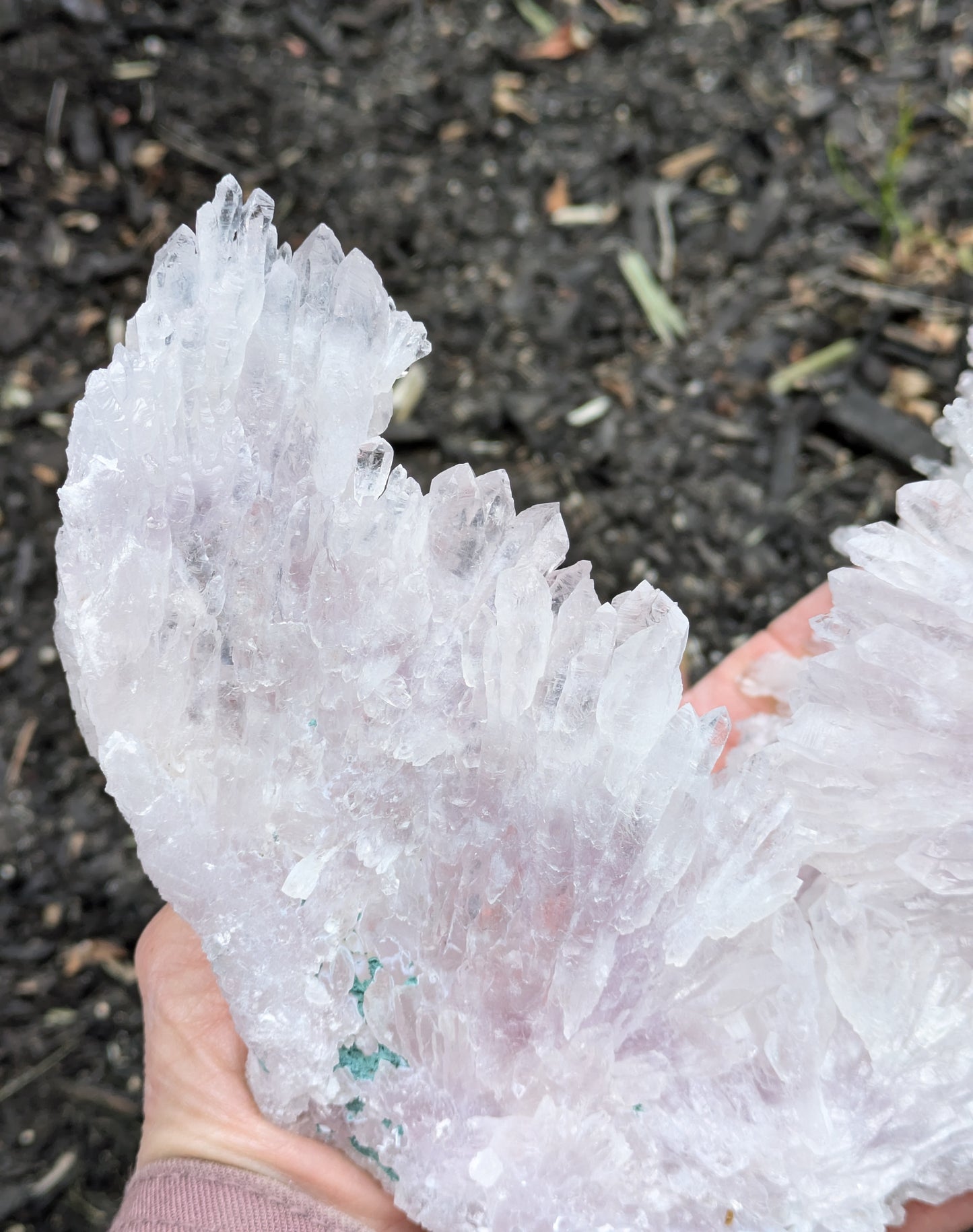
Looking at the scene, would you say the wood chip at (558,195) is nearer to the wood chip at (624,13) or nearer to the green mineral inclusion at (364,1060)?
the wood chip at (624,13)

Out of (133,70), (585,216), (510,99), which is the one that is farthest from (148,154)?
(585,216)

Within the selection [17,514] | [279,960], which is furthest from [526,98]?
[279,960]

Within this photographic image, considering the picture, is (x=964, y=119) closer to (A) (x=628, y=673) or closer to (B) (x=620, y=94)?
(B) (x=620, y=94)

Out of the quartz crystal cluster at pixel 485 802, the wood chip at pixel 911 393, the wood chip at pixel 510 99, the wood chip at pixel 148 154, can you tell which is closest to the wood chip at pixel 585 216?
the wood chip at pixel 510 99

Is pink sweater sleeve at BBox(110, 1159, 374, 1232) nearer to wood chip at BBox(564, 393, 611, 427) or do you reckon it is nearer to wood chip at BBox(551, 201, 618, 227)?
wood chip at BBox(564, 393, 611, 427)

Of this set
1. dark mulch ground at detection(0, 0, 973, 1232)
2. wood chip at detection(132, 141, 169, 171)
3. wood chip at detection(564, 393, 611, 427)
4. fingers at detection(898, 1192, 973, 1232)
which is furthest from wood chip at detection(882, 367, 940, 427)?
wood chip at detection(132, 141, 169, 171)
